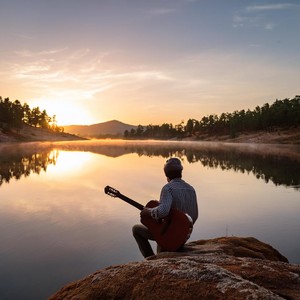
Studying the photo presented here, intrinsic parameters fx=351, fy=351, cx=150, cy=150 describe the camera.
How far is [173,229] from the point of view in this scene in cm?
662

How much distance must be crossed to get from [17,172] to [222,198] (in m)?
20.0

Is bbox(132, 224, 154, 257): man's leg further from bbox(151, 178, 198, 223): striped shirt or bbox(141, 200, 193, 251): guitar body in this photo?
bbox(151, 178, 198, 223): striped shirt

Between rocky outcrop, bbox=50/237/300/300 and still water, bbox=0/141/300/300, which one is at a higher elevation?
rocky outcrop, bbox=50/237/300/300

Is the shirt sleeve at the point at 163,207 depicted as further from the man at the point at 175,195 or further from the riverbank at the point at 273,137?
the riverbank at the point at 273,137

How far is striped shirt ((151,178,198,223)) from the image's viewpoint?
646cm

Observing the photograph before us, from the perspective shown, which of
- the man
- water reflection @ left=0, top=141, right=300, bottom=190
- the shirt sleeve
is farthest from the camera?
water reflection @ left=0, top=141, right=300, bottom=190

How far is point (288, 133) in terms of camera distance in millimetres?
144375

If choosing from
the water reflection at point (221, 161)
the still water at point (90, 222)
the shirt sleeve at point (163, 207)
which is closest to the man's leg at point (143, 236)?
the shirt sleeve at point (163, 207)

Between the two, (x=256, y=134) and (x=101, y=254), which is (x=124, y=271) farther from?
(x=256, y=134)

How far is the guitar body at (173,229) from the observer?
645 cm

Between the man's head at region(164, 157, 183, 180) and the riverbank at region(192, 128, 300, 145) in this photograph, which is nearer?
the man's head at region(164, 157, 183, 180)

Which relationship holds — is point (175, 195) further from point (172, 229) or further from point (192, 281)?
point (192, 281)

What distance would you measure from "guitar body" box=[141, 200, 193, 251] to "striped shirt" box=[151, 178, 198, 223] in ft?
0.75

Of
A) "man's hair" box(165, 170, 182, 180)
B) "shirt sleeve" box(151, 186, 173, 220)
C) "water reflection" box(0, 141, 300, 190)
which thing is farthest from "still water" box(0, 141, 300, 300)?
"man's hair" box(165, 170, 182, 180)
